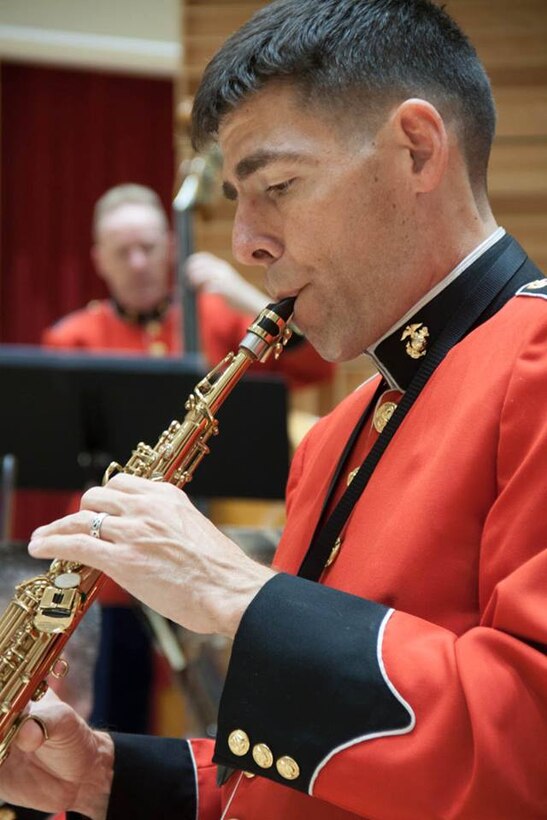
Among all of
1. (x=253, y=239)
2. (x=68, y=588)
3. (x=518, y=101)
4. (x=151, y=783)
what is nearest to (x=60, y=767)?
(x=151, y=783)

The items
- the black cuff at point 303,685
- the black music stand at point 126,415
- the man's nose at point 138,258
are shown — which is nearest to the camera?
the black cuff at point 303,685

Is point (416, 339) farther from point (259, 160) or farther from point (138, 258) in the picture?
point (138, 258)

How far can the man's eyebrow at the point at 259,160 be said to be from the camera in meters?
1.30

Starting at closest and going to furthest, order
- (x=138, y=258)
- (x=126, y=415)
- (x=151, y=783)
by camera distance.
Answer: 1. (x=151, y=783)
2. (x=126, y=415)
3. (x=138, y=258)

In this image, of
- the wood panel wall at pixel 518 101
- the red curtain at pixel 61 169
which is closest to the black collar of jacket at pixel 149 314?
the wood panel wall at pixel 518 101

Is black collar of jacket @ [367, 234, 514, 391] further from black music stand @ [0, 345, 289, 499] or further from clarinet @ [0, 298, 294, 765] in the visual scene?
black music stand @ [0, 345, 289, 499]

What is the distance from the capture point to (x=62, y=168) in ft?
21.4

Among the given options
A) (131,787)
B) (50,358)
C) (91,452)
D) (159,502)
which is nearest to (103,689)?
(91,452)

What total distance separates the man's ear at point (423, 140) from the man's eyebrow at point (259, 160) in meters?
0.12

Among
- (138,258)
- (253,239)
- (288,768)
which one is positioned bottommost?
(288,768)

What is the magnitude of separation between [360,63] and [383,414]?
0.42 m

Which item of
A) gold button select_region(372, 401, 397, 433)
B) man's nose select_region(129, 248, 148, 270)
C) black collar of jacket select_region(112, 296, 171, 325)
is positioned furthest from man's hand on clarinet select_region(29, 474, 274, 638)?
black collar of jacket select_region(112, 296, 171, 325)

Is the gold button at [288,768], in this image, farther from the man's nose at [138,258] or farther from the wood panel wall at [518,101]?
the wood panel wall at [518,101]

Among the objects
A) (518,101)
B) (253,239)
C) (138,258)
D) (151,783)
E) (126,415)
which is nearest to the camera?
(253,239)
